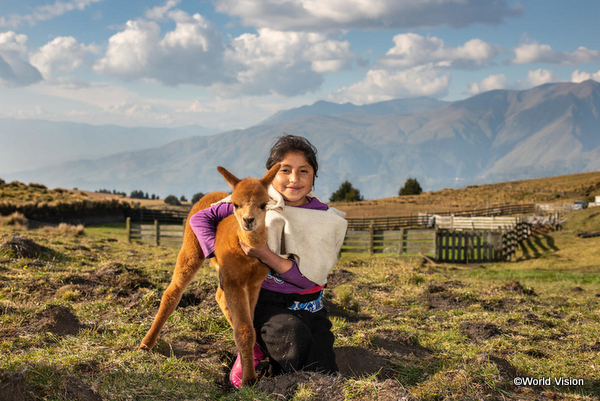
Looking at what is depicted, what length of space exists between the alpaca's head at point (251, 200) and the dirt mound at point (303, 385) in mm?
1221

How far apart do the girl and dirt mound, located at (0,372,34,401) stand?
1.50 meters

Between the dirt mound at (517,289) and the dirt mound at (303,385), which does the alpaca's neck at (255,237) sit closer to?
the dirt mound at (303,385)

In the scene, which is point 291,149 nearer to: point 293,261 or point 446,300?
point 293,261

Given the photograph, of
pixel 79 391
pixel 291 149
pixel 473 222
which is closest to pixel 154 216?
pixel 473 222

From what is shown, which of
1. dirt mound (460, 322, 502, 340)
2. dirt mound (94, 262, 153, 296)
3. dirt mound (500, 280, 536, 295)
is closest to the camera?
dirt mound (460, 322, 502, 340)

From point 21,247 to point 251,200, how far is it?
763cm

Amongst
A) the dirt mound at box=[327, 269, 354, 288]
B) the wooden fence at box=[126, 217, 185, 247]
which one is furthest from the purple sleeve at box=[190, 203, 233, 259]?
the wooden fence at box=[126, 217, 185, 247]

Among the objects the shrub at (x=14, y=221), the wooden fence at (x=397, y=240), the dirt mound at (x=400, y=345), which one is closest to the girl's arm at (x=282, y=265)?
the dirt mound at (x=400, y=345)

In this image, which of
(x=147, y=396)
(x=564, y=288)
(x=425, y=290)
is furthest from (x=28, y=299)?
(x=564, y=288)

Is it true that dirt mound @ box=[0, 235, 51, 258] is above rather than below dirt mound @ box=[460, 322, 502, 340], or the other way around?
above

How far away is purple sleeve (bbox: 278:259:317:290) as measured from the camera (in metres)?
3.61

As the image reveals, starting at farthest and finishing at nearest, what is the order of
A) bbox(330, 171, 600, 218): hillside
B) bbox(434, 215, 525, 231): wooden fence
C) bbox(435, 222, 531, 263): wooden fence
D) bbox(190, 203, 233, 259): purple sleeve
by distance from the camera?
bbox(330, 171, 600, 218): hillside → bbox(434, 215, 525, 231): wooden fence → bbox(435, 222, 531, 263): wooden fence → bbox(190, 203, 233, 259): purple sleeve

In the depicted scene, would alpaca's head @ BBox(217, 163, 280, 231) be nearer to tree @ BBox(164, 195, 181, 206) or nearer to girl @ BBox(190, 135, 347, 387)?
girl @ BBox(190, 135, 347, 387)

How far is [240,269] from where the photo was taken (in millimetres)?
3305
